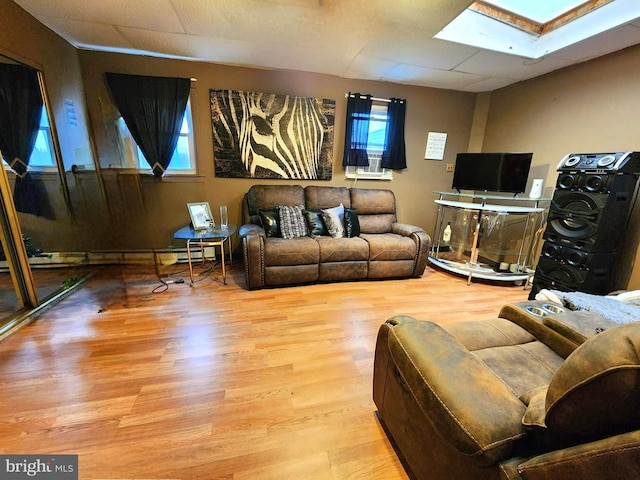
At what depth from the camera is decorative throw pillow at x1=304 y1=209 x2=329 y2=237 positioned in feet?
10.1

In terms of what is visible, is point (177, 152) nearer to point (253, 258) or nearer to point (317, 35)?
point (253, 258)

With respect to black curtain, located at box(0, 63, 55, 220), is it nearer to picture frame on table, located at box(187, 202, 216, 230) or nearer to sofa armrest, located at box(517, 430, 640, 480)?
picture frame on table, located at box(187, 202, 216, 230)

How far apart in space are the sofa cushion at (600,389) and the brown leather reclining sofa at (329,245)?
229cm

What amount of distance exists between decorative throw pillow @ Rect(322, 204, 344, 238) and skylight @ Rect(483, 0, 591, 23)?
2.30 metres

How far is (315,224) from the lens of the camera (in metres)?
3.10

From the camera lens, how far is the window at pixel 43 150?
2.38 meters

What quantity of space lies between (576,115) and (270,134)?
11.1ft

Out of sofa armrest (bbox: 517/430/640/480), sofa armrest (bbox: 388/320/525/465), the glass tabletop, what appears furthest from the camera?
the glass tabletop

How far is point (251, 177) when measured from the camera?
135 inches

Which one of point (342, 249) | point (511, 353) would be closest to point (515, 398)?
point (511, 353)

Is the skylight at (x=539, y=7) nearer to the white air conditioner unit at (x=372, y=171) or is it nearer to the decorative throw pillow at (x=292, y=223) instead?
the white air conditioner unit at (x=372, y=171)

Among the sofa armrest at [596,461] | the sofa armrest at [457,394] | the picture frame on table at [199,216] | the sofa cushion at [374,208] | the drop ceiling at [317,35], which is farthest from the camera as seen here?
the sofa cushion at [374,208]

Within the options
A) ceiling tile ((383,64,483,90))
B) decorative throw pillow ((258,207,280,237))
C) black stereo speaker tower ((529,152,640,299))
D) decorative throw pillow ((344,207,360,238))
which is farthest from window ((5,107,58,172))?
black stereo speaker tower ((529,152,640,299))

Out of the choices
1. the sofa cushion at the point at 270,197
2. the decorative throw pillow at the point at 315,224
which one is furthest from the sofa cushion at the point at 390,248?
the sofa cushion at the point at 270,197
